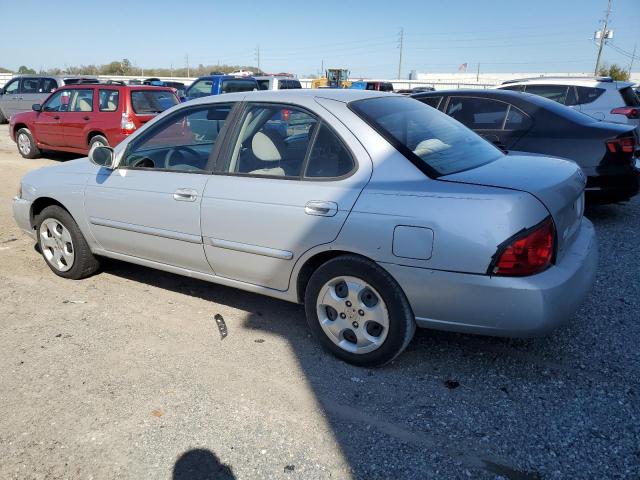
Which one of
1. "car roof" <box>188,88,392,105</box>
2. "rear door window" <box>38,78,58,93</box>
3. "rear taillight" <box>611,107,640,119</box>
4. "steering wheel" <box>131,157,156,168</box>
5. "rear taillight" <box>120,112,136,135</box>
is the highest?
"car roof" <box>188,88,392,105</box>

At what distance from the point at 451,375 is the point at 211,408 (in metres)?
1.40

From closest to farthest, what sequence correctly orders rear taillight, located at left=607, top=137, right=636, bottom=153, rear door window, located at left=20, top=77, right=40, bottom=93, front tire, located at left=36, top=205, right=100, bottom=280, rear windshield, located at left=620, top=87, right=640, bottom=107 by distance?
front tire, located at left=36, top=205, right=100, bottom=280
rear taillight, located at left=607, top=137, right=636, bottom=153
rear windshield, located at left=620, top=87, right=640, bottom=107
rear door window, located at left=20, top=77, right=40, bottom=93

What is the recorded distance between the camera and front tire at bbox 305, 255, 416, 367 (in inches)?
113

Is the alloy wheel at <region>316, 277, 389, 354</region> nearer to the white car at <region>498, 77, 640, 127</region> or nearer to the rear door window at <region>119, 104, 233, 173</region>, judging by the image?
the rear door window at <region>119, 104, 233, 173</region>

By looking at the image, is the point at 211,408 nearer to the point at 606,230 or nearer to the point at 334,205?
the point at 334,205

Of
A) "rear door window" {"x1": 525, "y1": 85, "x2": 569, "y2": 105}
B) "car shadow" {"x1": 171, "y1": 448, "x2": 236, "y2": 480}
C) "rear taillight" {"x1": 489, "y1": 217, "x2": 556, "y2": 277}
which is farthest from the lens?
"rear door window" {"x1": 525, "y1": 85, "x2": 569, "y2": 105}

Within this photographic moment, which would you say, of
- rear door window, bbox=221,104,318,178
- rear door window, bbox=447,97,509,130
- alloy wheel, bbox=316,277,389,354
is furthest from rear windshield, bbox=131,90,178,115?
alloy wheel, bbox=316,277,389,354

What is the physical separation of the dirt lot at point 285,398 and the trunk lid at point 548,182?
32.9 inches

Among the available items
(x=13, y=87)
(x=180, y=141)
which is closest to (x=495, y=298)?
(x=180, y=141)

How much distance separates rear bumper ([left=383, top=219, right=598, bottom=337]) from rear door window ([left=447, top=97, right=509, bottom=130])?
370cm

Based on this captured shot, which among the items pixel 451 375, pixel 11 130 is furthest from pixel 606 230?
pixel 11 130

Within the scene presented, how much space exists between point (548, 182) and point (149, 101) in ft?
29.9

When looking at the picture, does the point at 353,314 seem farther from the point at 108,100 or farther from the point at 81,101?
the point at 81,101

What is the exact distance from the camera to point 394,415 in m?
2.70
